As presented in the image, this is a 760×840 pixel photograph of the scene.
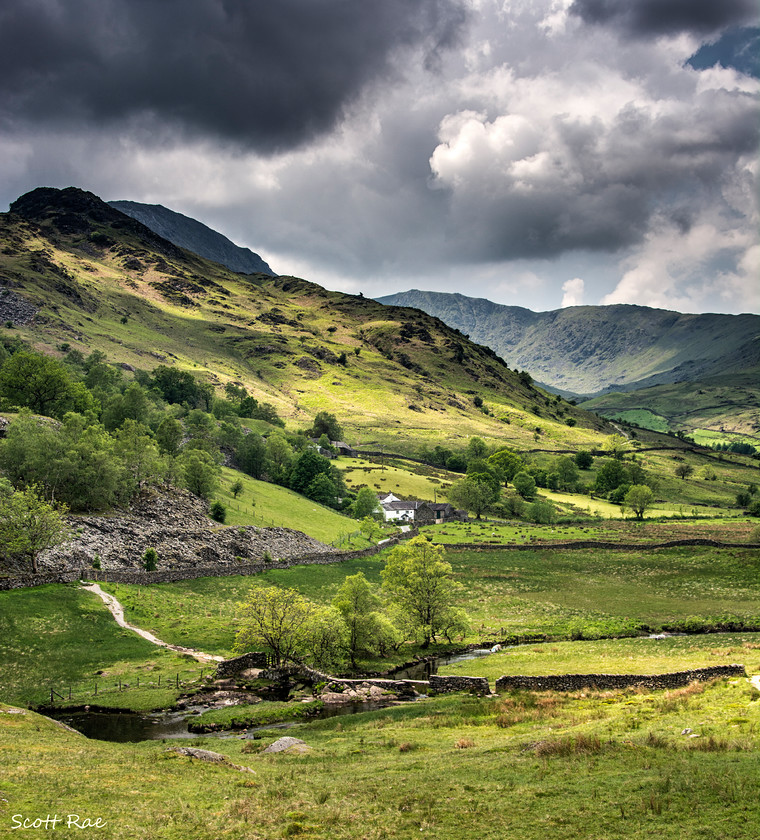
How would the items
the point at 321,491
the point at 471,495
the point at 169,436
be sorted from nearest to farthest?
the point at 169,436 → the point at 321,491 → the point at 471,495

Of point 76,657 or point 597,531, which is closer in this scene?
point 76,657

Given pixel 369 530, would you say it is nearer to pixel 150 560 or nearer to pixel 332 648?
pixel 150 560

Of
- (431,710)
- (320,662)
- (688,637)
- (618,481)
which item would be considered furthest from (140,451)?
(618,481)

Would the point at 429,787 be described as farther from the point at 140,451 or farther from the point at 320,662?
the point at 140,451

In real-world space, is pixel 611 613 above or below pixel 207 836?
below

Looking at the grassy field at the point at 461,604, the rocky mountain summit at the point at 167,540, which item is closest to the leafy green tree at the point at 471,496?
the grassy field at the point at 461,604

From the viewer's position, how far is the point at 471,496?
14338 centimetres

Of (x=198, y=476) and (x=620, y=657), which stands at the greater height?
(x=198, y=476)

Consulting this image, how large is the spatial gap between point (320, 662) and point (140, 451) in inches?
1857

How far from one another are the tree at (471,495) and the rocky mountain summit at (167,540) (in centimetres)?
6081

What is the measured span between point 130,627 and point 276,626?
50.1 feet

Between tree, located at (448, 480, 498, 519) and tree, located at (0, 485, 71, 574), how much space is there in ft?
339

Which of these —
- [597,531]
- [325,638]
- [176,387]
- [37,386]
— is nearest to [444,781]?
[325,638]

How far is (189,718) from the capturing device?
34844mm
